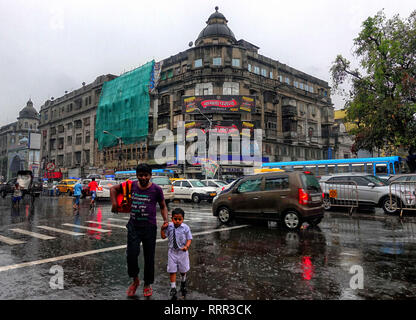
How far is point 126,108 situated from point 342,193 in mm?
42063

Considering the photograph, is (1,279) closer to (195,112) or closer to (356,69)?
(356,69)

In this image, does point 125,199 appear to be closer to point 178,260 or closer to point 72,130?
point 178,260

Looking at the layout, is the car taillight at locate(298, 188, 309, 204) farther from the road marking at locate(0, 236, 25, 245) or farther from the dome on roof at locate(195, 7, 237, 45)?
the dome on roof at locate(195, 7, 237, 45)

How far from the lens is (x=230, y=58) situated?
41.4 meters

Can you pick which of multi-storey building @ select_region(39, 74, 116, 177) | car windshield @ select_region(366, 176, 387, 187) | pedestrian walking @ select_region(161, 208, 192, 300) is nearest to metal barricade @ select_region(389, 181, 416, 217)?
car windshield @ select_region(366, 176, 387, 187)

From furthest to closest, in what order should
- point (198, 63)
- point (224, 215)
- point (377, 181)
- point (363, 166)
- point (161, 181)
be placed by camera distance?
point (198, 63) → point (363, 166) → point (161, 181) → point (377, 181) → point (224, 215)

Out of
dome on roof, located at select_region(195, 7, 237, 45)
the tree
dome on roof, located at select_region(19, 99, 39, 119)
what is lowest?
the tree

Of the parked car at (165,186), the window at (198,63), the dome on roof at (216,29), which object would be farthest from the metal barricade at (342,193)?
the dome on roof at (216,29)

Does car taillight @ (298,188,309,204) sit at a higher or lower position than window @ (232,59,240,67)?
lower

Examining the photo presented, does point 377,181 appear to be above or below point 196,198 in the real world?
above

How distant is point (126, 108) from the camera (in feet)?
165

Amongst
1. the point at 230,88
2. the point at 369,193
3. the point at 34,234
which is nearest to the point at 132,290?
the point at 34,234

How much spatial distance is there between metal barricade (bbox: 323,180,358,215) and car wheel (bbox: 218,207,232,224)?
6.61 meters

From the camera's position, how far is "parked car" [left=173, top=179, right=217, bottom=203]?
69.4 feet
